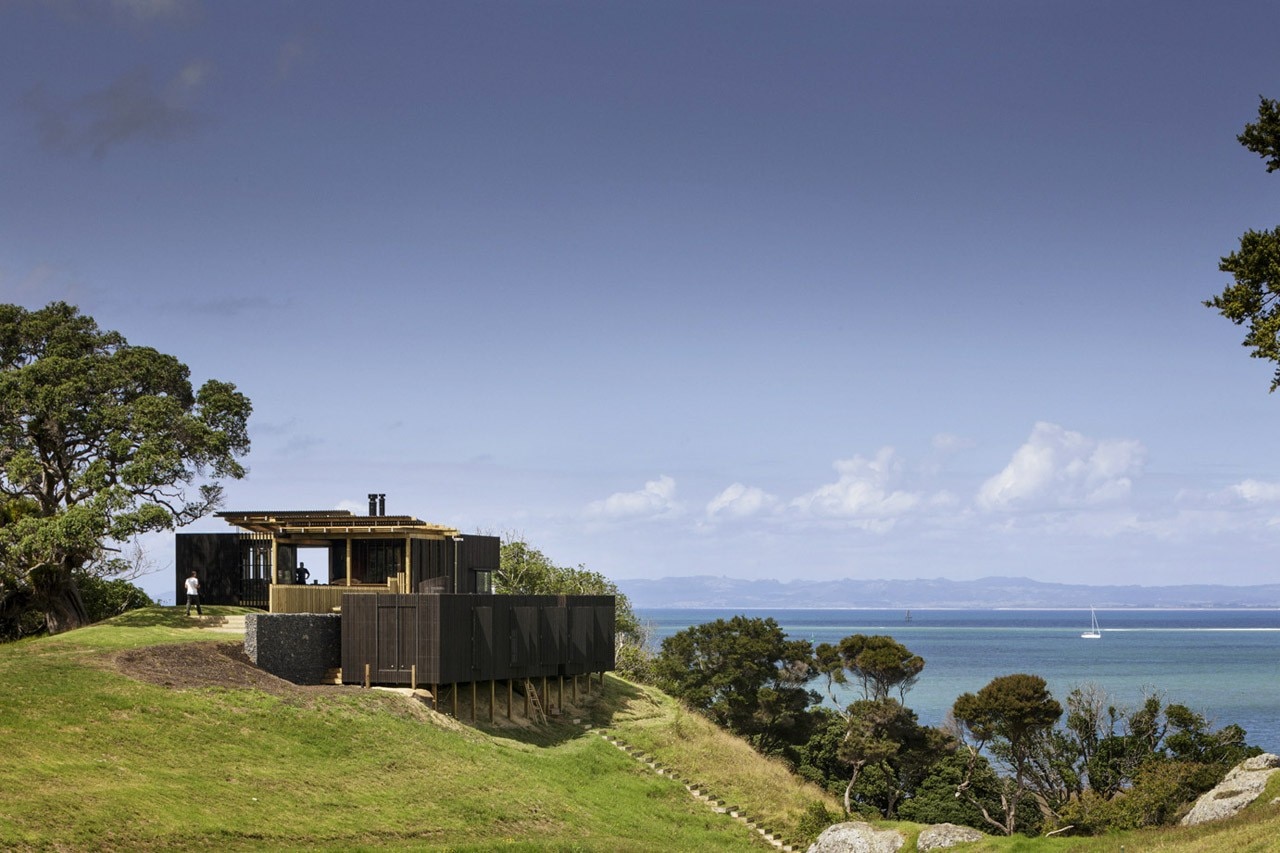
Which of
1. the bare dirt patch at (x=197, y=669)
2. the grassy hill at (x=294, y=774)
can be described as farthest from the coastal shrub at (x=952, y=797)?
the bare dirt patch at (x=197, y=669)

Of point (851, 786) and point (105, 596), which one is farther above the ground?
point (105, 596)

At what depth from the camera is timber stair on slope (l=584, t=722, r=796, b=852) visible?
1483 inches

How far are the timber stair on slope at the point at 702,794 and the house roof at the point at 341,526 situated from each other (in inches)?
399

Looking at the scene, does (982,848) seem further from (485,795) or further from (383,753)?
(383,753)

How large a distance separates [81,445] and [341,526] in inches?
463

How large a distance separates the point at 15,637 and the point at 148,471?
8490 millimetres

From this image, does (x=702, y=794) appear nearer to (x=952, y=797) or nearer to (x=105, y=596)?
(x=952, y=797)

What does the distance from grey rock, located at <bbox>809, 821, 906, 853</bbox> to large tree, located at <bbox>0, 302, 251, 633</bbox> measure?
25.7 meters

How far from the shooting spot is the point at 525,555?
73438mm

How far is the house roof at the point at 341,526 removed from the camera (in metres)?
42.8

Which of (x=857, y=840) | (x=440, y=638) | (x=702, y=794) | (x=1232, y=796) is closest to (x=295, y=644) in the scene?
(x=440, y=638)

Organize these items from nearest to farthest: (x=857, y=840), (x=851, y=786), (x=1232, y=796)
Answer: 1. (x=857, y=840)
2. (x=1232, y=796)
3. (x=851, y=786)

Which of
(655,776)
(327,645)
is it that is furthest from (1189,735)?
(327,645)

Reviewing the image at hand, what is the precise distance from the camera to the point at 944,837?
32719 millimetres
